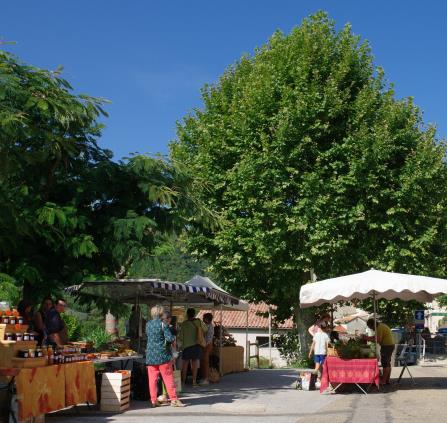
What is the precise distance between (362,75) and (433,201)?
4.94 m

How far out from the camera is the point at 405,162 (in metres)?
20.9

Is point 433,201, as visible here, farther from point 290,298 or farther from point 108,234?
point 108,234

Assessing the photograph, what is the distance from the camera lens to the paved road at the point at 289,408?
380 inches

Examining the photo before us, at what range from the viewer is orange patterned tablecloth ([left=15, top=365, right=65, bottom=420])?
8281 mm

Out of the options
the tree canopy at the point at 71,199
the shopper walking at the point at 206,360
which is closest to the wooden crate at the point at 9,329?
the tree canopy at the point at 71,199

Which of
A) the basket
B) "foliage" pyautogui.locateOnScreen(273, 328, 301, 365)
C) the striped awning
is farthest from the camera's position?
"foliage" pyautogui.locateOnScreen(273, 328, 301, 365)

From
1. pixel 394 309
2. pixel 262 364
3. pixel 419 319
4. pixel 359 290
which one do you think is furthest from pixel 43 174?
pixel 262 364

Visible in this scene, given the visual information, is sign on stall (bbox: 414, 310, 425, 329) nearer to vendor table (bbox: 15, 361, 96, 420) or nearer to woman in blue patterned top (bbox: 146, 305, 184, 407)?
woman in blue patterned top (bbox: 146, 305, 184, 407)

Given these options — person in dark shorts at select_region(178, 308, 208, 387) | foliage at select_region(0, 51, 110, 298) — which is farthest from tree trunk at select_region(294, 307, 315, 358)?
foliage at select_region(0, 51, 110, 298)

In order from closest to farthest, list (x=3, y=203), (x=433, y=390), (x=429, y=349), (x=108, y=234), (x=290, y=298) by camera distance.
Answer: (x=3, y=203) → (x=108, y=234) → (x=433, y=390) → (x=290, y=298) → (x=429, y=349)

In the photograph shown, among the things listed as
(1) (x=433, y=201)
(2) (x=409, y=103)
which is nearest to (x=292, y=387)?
(1) (x=433, y=201)

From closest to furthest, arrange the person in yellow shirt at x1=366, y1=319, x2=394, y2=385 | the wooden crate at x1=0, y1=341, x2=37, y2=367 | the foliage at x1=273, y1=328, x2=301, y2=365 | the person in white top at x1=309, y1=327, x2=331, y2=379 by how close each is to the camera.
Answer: the wooden crate at x1=0, y1=341, x2=37, y2=367 < the person in white top at x1=309, y1=327, x2=331, y2=379 < the person in yellow shirt at x1=366, y1=319, x2=394, y2=385 < the foliage at x1=273, y1=328, x2=301, y2=365

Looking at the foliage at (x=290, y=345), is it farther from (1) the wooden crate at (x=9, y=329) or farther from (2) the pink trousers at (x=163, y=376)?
(1) the wooden crate at (x=9, y=329)

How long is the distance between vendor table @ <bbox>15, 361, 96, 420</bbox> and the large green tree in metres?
9.47
